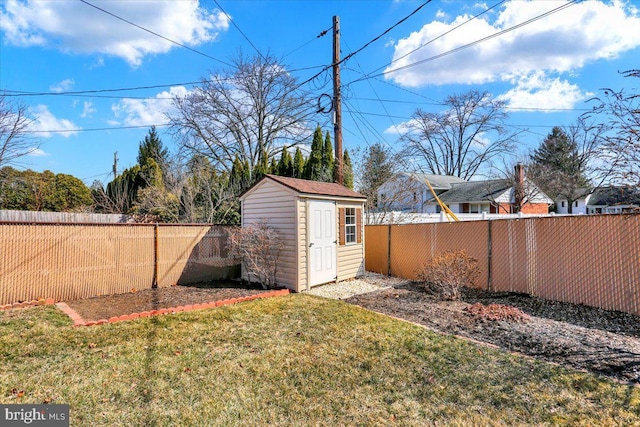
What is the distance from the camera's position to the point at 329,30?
398 inches

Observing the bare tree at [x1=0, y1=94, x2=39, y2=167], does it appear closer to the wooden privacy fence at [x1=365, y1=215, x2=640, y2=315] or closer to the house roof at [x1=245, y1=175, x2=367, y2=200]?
the house roof at [x1=245, y1=175, x2=367, y2=200]

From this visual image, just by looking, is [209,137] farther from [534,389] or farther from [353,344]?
[534,389]

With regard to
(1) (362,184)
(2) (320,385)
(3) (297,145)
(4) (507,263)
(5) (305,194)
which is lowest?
(2) (320,385)

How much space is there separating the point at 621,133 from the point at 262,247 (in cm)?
648

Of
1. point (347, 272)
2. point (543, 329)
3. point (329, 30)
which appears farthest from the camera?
point (329, 30)

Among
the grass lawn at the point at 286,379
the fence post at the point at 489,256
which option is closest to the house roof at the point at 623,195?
the grass lawn at the point at 286,379

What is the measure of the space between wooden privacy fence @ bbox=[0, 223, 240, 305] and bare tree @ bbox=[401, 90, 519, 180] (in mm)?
27241

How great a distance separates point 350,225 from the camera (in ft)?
29.8

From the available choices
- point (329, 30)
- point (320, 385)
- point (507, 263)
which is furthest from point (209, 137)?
point (320, 385)

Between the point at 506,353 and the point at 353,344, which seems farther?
the point at 353,344

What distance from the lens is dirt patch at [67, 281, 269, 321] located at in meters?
5.56

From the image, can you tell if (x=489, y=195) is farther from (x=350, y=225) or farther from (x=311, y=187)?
(x=311, y=187)

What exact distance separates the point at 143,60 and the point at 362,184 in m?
9.87

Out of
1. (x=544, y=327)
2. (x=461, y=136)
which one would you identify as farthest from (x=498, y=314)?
(x=461, y=136)
